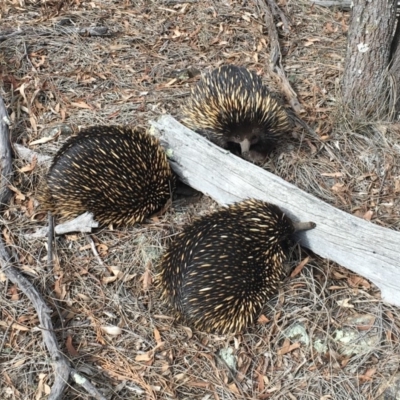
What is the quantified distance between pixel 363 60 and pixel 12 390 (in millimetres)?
3502

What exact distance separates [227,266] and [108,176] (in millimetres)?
1159

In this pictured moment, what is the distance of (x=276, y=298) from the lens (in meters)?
3.43

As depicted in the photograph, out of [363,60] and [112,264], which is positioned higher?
[363,60]

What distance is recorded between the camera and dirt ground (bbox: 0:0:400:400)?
3.07 m

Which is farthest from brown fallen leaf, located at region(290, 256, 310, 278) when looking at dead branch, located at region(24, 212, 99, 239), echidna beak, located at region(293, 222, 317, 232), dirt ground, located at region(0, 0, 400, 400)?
dead branch, located at region(24, 212, 99, 239)

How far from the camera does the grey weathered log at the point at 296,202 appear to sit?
3.28m

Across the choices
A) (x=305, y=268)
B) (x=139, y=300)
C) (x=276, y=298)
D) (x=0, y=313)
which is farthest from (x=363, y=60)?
(x=0, y=313)

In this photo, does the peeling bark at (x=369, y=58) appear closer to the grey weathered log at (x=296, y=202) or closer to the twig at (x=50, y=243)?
the grey weathered log at (x=296, y=202)

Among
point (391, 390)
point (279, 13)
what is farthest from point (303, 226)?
point (279, 13)

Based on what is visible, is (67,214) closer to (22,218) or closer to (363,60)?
(22,218)

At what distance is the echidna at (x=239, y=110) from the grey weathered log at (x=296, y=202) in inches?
17.5

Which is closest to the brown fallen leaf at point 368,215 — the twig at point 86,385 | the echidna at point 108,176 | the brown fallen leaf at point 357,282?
the brown fallen leaf at point 357,282

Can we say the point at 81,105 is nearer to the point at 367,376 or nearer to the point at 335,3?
the point at 335,3

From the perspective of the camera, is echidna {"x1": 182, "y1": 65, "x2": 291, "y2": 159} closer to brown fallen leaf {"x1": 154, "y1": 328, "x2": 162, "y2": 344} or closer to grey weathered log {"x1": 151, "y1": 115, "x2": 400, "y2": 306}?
Result: grey weathered log {"x1": 151, "y1": 115, "x2": 400, "y2": 306}
